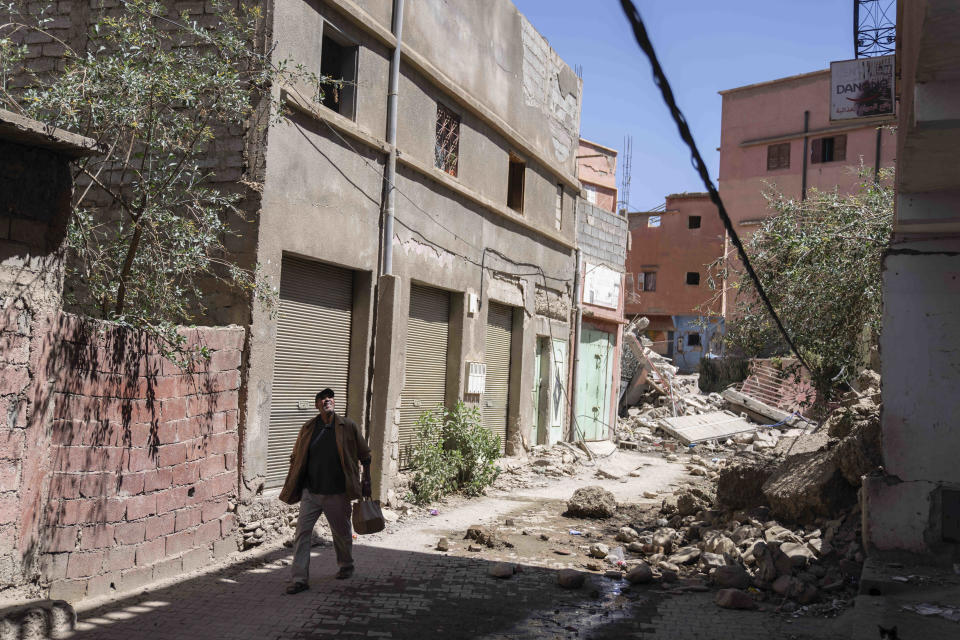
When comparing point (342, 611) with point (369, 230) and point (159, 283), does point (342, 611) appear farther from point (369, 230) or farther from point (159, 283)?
point (369, 230)

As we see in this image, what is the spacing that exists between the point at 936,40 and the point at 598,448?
14.2 m

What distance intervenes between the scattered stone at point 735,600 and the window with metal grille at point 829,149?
30.9 meters

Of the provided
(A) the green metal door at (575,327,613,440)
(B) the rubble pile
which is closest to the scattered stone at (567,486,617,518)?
(B) the rubble pile

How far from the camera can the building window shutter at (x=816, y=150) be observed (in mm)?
33750

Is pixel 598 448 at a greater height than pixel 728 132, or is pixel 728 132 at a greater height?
pixel 728 132

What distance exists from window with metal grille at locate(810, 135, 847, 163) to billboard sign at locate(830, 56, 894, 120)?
87.4 feet

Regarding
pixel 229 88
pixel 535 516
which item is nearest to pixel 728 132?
pixel 535 516

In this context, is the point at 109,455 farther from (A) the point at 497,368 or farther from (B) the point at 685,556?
(A) the point at 497,368

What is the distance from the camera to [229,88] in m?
7.05

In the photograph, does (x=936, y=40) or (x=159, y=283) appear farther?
(x=159, y=283)

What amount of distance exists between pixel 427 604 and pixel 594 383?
1323 cm

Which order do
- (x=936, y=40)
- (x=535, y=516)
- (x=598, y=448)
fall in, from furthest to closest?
(x=598, y=448) < (x=535, y=516) < (x=936, y=40)

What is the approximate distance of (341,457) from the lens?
6.91 metres

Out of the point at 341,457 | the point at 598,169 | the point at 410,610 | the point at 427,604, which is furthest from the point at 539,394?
the point at 598,169
